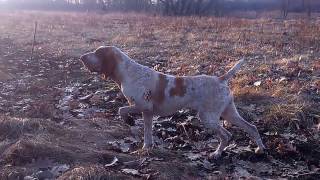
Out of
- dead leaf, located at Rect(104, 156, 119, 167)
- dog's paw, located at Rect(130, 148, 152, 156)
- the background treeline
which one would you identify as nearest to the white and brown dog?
dog's paw, located at Rect(130, 148, 152, 156)

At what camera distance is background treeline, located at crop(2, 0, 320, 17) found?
43.5 metres

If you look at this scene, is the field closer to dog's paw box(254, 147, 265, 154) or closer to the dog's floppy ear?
dog's paw box(254, 147, 265, 154)

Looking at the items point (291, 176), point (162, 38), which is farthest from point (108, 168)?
point (162, 38)

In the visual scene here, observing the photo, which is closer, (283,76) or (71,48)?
(283,76)

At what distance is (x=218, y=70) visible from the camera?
12664 mm

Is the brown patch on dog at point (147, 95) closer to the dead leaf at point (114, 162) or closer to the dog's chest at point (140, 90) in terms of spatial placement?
the dog's chest at point (140, 90)

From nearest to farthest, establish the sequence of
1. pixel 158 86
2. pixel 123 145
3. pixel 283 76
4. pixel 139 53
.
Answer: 1. pixel 158 86
2. pixel 123 145
3. pixel 283 76
4. pixel 139 53

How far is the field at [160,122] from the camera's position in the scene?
6.35 meters

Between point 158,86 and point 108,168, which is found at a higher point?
point 158,86

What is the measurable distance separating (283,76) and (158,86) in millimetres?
5232

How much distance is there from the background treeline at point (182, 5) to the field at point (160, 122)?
27.1 meters

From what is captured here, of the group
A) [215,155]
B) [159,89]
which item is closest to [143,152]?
[159,89]

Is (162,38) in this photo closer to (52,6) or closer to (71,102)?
(71,102)

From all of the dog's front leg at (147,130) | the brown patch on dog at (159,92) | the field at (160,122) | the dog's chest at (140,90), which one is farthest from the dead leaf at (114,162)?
the brown patch on dog at (159,92)
